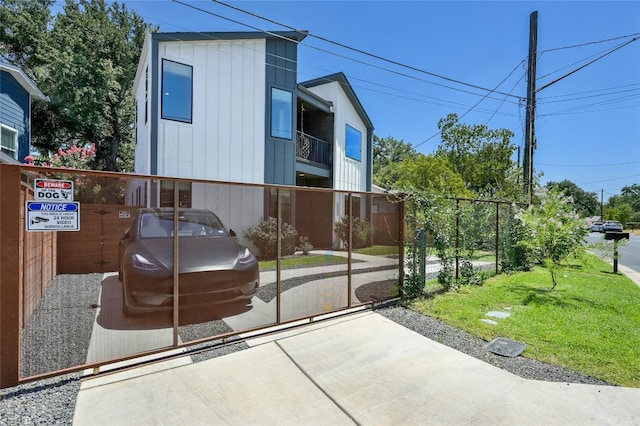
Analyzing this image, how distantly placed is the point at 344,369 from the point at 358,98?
12874 mm

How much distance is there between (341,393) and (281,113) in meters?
9.30

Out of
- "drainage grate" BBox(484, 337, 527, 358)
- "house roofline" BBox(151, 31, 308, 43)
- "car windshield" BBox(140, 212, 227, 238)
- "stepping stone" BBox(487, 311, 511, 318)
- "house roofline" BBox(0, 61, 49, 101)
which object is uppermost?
"house roofline" BBox(151, 31, 308, 43)

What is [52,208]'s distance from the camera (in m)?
3.01

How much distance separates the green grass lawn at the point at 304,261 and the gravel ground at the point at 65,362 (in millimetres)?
1017

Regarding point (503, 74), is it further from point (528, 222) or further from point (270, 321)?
point (270, 321)

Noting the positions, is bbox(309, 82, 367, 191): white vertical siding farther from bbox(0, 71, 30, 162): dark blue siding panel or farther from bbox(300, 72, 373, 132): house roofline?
bbox(0, 71, 30, 162): dark blue siding panel

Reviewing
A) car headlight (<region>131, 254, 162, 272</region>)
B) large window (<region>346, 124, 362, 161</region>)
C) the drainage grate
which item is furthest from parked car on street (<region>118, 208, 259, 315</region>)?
large window (<region>346, 124, 362, 161</region>)

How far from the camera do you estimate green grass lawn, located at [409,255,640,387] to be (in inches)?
147

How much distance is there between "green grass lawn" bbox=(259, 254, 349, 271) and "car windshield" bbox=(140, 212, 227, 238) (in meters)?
0.71

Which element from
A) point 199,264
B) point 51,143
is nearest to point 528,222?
point 199,264

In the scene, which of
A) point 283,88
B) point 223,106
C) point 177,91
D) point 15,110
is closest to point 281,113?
point 283,88

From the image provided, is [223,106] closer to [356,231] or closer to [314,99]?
[314,99]

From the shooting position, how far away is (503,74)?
43.5 ft

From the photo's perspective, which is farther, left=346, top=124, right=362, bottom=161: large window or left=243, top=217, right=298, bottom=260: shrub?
left=346, top=124, right=362, bottom=161: large window
